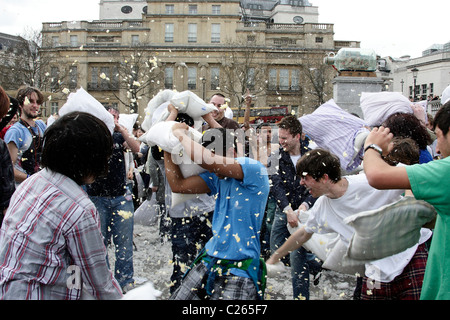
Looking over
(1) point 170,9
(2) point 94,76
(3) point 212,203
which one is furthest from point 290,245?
(1) point 170,9

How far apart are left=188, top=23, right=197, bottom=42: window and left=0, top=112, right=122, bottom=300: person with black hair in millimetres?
42938

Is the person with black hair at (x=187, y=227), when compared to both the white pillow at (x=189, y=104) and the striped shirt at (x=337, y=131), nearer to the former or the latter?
the white pillow at (x=189, y=104)

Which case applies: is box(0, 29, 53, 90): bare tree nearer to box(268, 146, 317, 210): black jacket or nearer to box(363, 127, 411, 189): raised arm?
box(268, 146, 317, 210): black jacket

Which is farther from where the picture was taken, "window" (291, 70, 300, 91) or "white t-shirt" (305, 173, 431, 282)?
"window" (291, 70, 300, 91)

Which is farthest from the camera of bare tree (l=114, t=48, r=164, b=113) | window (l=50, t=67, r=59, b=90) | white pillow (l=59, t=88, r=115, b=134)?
bare tree (l=114, t=48, r=164, b=113)

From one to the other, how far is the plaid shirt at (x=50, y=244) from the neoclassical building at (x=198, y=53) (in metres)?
36.7

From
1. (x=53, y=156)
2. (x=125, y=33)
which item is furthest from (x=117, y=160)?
(x=125, y=33)

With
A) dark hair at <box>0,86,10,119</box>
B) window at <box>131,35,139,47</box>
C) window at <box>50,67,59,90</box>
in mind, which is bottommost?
dark hair at <box>0,86,10,119</box>

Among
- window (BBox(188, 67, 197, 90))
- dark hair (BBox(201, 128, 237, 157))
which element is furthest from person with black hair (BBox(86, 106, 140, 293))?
window (BBox(188, 67, 197, 90))

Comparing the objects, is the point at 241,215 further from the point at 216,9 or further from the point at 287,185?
the point at 216,9

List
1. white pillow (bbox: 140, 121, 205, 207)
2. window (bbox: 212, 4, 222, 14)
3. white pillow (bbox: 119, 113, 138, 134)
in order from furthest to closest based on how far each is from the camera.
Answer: window (bbox: 212, 4, 222, 14)
white pillow (bbox: 119, 113, 138, 134)
white pillow (bbox: 140, 121, 205, 207)

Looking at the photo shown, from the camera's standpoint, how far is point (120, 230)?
4449mm

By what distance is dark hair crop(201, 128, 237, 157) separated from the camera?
9.66 feet
